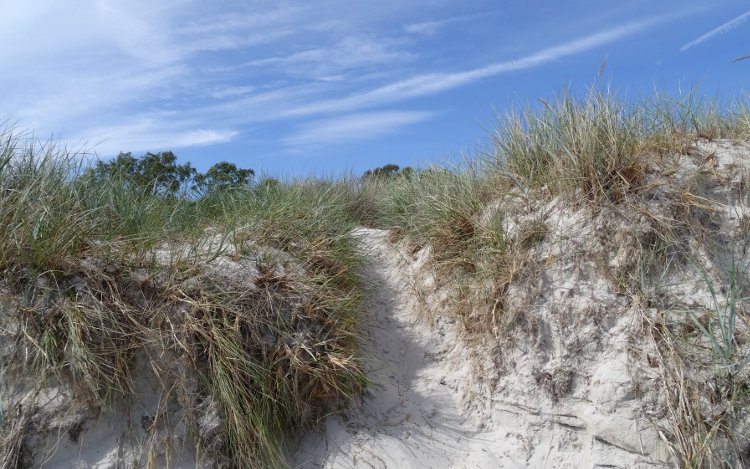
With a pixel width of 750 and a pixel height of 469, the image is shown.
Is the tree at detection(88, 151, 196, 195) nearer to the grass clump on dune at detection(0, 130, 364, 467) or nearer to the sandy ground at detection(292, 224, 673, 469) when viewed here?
the grass clump on dune at detection(0, 130, 364, 467)

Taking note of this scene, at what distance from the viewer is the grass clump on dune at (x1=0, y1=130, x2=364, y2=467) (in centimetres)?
355

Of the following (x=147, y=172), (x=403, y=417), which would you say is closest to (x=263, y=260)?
(x=403, y=417)

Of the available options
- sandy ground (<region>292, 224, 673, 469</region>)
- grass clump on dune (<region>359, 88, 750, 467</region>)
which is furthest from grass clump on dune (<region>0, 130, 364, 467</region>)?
grass clump on dune (<region>359, 88, 750, 467</region>)

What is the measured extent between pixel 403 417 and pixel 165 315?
1.95 m

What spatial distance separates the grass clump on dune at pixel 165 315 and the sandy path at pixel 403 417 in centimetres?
23

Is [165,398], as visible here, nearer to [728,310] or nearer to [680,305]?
[680,305]

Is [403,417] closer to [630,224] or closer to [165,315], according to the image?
[165,315]

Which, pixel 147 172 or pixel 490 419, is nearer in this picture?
pixel 490 419

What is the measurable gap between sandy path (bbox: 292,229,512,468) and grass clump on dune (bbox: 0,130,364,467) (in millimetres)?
233

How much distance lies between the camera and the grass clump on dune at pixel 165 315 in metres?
3.55

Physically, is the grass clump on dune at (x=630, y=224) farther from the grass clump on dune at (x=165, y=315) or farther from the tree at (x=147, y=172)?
the tree at (x=147, y=172)

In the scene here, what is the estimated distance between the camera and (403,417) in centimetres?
434

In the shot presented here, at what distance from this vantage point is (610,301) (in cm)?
431

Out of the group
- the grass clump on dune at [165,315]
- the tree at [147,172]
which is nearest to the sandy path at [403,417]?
the grass clump on dune at [165,315]
